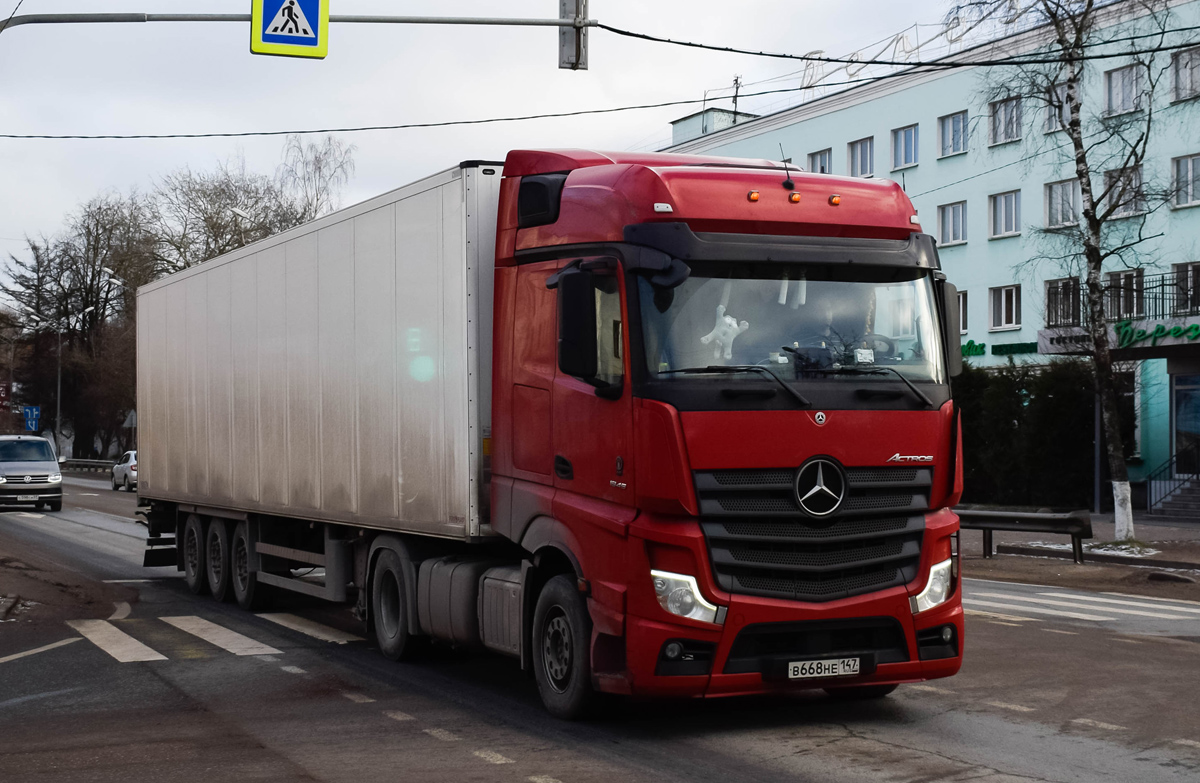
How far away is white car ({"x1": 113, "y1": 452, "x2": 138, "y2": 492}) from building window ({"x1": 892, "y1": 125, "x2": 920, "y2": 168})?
1078 inches

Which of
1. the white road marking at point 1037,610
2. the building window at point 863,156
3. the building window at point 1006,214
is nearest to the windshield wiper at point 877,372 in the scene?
the white road marking at point 1037,610

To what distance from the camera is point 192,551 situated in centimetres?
1619

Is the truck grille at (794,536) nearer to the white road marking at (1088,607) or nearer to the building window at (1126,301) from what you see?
the white road marking at (1088,607)

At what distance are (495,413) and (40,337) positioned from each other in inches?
2970

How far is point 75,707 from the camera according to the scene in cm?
888

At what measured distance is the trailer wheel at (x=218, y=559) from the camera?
49.1 feet

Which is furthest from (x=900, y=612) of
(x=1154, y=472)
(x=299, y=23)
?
(x=1154, y=472)

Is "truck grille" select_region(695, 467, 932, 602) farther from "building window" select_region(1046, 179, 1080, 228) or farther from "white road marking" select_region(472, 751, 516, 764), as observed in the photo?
"building window" select_region(1046, 179, 1080, 228)

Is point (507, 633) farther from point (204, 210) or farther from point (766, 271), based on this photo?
point (204, 210)

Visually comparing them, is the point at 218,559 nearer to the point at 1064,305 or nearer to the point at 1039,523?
the point at 1039,523

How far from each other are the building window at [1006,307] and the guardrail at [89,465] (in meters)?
41.2

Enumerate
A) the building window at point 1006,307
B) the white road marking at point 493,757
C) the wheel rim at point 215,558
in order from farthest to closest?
1. the building window at point 1006,307
2. the wheel rim at point 215,558
3. the white road marking at point 493,757

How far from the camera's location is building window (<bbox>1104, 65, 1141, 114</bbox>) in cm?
3888

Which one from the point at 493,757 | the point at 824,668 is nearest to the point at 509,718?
the point at 493,757
